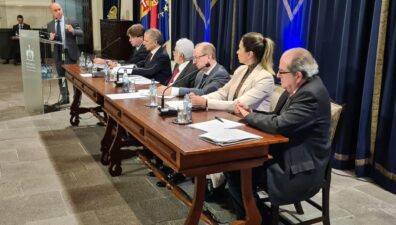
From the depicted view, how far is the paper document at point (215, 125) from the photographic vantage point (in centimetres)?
208

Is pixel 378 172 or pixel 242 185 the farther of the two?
pixel 378 172

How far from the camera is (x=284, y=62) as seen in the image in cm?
201

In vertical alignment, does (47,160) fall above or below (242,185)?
below

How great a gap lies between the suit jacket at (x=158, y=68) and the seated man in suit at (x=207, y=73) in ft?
2.85

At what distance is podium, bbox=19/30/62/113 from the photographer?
16.7 feet

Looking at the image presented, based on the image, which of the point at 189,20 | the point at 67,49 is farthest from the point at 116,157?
the point at 189,20

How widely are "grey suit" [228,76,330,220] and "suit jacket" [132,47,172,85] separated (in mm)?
2017

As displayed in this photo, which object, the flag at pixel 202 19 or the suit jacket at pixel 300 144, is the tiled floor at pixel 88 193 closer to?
the suit jacket at pixel 300 144

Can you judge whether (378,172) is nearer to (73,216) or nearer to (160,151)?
(160,151)

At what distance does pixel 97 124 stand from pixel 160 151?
2888 mm

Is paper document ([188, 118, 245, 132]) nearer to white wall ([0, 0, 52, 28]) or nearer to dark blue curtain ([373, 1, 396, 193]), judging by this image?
dark blue curtain ([373, 1, 396, 193])

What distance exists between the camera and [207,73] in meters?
3.07

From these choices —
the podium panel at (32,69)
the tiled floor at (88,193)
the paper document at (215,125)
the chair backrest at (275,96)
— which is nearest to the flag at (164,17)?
the podium panel at (32,69)

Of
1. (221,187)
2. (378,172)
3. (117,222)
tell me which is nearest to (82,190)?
(117,222)
